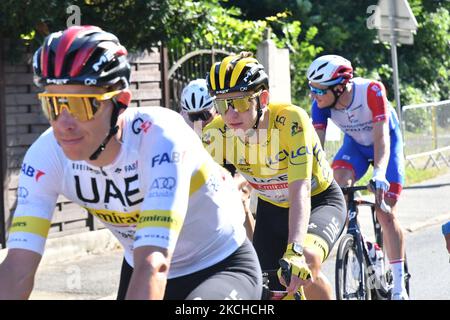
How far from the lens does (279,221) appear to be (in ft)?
19.6

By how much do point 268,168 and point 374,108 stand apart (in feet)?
7.19

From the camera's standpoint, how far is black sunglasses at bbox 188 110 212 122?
7.00 meters

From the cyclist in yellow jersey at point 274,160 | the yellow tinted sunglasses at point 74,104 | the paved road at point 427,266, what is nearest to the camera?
the yellow tinted sunglasses at point 74,104

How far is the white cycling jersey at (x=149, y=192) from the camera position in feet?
11.2

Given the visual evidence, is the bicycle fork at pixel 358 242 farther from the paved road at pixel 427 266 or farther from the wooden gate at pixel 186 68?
the wooden gate at pixel 186 68

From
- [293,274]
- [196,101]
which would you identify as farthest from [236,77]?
[196,101]

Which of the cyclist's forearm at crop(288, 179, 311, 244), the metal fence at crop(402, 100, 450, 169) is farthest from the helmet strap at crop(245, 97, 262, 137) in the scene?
Result: the metal fence at crop(402, 100, 450, 169)

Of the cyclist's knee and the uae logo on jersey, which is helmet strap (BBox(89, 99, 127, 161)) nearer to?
the uae logo on jersey

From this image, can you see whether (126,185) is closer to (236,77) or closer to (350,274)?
(236,77)

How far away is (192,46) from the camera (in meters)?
12.6

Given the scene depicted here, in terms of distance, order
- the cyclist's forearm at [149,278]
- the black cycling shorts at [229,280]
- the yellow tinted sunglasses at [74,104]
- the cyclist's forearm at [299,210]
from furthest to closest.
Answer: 1. the cyclist's forearm at [299,210]
2. the black cycling shorts at [229,280]
3. the yellow tinted sunglasses at [74,104]
4. the cyclist's forearm at [149,278]

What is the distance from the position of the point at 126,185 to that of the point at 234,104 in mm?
1736

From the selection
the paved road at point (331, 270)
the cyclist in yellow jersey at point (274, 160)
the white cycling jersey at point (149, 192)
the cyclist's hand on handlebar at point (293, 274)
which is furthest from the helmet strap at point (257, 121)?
the paved road at point (331, 270)

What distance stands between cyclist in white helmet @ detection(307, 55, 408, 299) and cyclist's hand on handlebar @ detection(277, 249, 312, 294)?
2.78 meters
